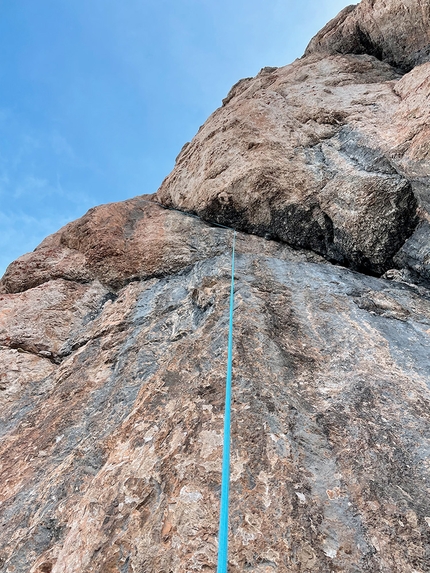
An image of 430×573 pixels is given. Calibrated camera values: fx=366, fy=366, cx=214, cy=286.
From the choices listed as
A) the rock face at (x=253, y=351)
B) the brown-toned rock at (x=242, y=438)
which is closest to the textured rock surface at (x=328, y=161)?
the rock face at (x=253, y=351)

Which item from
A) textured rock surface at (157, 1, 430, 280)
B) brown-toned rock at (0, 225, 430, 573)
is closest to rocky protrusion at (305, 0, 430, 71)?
textured rock surface at (157, 1, 430, 280)

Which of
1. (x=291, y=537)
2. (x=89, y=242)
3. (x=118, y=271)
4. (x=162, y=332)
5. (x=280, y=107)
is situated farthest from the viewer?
(x=280, y=107)

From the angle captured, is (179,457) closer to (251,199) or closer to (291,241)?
(291,241)

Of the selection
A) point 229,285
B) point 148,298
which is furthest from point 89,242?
point 229,285

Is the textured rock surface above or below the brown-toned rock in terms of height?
above

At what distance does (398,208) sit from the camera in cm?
646

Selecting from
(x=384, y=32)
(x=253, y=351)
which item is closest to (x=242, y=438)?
(x=253, y=351)

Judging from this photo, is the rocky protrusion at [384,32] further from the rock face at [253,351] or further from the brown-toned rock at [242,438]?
the brown-toned rock at [242,438]

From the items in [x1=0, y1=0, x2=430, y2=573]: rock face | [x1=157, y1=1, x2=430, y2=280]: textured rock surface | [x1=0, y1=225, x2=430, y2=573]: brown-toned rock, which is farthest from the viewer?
[x1=157, y1=1, x2=430, y2=280]: textured rock surface

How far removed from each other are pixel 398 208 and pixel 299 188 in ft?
7.11

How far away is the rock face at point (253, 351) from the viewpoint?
284 centimetres

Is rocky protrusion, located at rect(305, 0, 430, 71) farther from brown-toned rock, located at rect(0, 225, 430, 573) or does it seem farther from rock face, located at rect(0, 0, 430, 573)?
brown-toned rock, located at rect(0, 225, 430, 573)

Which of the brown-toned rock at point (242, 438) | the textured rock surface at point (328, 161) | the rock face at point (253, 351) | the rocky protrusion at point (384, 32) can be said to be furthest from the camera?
the rocky protrusion at point (384, 32)

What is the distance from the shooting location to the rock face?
2838mm
